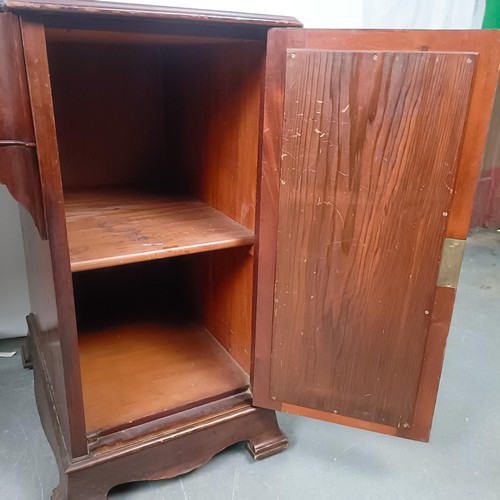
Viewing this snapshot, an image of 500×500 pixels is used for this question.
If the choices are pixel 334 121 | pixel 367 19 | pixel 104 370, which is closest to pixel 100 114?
pixel 104 370

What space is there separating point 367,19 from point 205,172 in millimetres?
845

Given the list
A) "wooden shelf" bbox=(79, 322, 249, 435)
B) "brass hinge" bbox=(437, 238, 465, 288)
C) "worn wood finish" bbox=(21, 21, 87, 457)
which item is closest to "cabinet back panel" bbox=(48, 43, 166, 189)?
"wooden shelf" bbox=(79, 322, 249, 435)

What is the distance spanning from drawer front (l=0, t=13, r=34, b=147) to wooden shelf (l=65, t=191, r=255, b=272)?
238mm

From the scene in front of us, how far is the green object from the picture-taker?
2098mm

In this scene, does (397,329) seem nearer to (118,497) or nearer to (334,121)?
(334,121)

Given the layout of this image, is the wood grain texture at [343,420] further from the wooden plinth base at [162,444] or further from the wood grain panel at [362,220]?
the wooden plinth base at [162,444]

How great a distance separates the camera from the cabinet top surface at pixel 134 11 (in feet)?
2.18

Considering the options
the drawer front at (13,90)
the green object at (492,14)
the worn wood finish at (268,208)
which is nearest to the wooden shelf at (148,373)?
the worn wood finish at (268,208)

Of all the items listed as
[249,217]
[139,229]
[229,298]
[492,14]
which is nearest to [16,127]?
[139,229]

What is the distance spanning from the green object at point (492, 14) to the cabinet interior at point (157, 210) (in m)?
1.53

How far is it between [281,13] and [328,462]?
1.27 m

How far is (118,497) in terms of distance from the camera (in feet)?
3.43

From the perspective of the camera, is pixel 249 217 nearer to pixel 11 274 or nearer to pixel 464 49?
pixel 464 49

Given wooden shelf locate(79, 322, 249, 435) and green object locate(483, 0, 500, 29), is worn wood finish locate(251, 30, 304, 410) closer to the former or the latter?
wooden shelf locate(79, 322, 249, 435)
